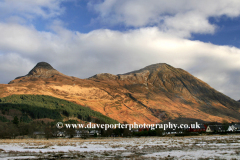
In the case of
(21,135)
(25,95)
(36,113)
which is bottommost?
(21,135)

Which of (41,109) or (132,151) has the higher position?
(41,109)

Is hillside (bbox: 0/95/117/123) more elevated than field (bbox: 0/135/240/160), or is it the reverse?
hillside (bbox: 0/95/117/123)

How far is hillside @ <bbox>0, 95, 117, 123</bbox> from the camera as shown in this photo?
135750 mm

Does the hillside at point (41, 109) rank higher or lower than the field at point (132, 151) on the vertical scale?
higher

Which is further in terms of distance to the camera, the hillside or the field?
the hillside

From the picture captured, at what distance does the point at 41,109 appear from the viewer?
495 ft

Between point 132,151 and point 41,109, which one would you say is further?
point 41,109

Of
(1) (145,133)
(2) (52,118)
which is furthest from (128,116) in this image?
(1) (145,133)

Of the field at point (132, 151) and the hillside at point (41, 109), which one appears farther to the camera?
the hillside at point (41, 109)

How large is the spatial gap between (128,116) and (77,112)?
47.8m

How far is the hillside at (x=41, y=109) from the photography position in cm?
13575

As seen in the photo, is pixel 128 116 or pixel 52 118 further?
pixel 128 116

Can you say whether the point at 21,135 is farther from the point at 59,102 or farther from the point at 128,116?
the point at 128,116

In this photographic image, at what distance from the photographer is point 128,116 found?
192375mm
